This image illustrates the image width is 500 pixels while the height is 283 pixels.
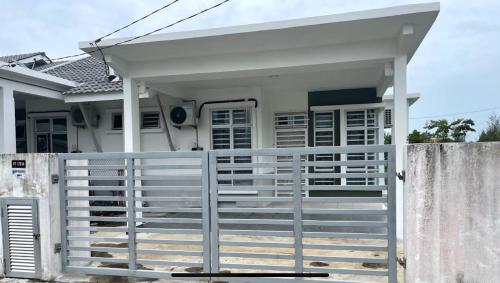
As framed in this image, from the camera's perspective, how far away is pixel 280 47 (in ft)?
16.5

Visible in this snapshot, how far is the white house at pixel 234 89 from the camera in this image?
4684mm

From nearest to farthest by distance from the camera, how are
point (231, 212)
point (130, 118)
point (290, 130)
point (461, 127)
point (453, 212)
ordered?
point (453, 212), point (231, 212), point (130, 118), point (290, 130), point (461, 127)

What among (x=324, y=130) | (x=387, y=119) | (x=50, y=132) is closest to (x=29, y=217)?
(x=50, y=132)

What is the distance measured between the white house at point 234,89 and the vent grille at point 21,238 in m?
2.25

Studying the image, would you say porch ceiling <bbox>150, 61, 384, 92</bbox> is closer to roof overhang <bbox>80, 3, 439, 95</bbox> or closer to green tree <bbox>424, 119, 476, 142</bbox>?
roof overhang <bbox>80, 3, 439, 95</bbox>

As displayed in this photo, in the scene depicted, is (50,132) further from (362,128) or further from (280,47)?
(362,128)

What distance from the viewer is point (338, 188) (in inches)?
123

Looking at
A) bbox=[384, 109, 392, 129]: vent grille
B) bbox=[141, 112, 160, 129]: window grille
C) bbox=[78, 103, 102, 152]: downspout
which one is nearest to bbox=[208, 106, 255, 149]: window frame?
bbox=[141, 112, 160, 129]: window grille

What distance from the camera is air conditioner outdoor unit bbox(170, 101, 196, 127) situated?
7402 millimetres

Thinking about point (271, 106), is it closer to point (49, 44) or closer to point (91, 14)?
point (91, 14)

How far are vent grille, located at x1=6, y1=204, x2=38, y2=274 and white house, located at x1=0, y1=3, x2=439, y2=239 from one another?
2.25m

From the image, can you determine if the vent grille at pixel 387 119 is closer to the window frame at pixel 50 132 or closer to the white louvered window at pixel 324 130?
the white louvered window at pixel 324 130

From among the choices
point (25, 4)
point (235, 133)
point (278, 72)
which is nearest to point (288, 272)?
point (278, 72)

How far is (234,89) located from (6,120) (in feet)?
14.7
